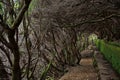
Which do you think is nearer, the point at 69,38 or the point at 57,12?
the point at 57,12

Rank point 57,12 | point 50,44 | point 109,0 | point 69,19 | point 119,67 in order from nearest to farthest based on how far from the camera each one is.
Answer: point 119,67 → point 109,0 → point 57,12 → point 69,19 → point 50,44

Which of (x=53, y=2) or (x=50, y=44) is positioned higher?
(x=53, y=2)

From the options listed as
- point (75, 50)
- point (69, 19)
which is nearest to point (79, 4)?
point (69, 19)

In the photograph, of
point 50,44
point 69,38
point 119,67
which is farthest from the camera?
point 69,38

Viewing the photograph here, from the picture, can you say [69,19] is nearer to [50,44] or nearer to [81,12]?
[81,12]

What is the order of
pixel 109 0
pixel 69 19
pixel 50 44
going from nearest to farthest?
1. pixel 109 0
2. pixel 69 19
3. pixel 50 44

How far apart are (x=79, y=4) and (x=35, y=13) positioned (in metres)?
2.74

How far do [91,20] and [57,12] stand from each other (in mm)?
2098

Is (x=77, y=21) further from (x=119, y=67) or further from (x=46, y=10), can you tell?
(x=119, y=67)

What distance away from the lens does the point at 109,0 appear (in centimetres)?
1596

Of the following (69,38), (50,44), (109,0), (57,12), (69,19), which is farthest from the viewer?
(69,38)

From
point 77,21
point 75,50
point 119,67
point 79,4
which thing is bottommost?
A: point 75,50

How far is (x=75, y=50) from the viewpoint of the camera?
29.0 metres

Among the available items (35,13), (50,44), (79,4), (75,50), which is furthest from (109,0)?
(75,50)
